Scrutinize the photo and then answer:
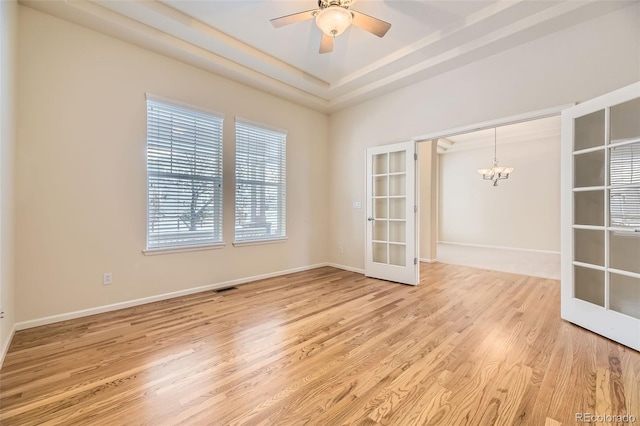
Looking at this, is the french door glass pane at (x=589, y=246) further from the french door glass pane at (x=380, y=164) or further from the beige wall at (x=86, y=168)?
the beige wall at (x=86, y=168)

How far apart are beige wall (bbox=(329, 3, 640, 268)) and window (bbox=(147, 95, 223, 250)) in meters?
2.31

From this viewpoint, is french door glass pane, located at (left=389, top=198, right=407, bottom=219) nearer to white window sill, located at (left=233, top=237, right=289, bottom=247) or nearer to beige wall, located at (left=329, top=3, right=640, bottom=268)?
beige wall, located at (left=329, top=3, right=640, bottom=268)

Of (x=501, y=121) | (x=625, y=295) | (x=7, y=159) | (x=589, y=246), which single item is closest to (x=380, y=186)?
(x=501, y=121)

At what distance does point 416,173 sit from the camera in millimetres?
3973

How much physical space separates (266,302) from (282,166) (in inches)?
92.3

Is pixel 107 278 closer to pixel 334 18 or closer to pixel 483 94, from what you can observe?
pixel 334 18

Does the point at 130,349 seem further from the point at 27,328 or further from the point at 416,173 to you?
the point at 416,173

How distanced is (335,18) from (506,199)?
7.29m

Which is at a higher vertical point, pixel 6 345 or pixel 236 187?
pixel 236 187

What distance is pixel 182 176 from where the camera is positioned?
135 inches

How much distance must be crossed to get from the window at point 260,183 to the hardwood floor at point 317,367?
1.40 meters

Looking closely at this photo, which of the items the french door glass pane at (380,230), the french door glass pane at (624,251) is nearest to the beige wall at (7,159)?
the french door glass pane at (380,230)

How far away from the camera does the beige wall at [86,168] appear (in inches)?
99.0

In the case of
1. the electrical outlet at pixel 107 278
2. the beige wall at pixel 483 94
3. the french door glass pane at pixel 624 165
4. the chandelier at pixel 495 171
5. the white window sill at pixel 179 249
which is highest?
the beige wall at pixel 483 94
